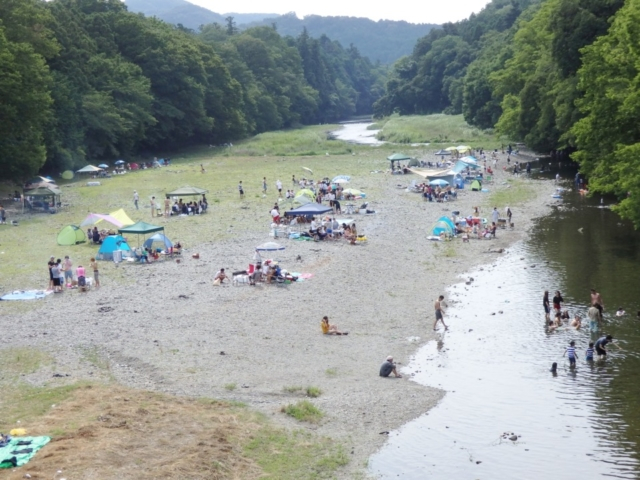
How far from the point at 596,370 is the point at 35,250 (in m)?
27.2

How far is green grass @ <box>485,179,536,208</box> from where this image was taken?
180 feet

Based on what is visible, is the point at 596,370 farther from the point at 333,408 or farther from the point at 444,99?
the point at 444,99

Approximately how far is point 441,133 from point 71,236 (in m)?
78.2

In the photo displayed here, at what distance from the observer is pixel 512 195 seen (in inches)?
2293

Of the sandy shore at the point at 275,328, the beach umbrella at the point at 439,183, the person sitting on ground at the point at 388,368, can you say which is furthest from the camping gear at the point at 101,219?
the beach umbrella at the point at 439,183

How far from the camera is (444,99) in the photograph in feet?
545

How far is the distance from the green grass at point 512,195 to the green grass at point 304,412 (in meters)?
34.8

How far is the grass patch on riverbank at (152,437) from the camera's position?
16.7 metres

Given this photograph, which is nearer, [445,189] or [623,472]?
[623,472]

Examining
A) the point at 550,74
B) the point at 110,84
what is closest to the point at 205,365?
the point at 550,74

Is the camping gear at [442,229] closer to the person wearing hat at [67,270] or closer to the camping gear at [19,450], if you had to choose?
the person wearing hat at [67,270]

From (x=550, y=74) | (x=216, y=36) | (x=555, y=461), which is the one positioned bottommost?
(x=555, y=461)

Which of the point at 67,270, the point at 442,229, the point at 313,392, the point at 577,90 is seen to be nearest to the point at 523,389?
the point at 313,392

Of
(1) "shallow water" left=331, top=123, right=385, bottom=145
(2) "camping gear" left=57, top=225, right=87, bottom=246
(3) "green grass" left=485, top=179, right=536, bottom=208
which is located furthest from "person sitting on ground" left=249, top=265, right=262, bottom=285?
(1) "shallow water" left=331, top=123, right=385, bottom=145
